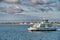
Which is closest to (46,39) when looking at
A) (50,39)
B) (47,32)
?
(50,39)

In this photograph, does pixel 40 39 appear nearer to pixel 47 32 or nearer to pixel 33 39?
pixel 33 39

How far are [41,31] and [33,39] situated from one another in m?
35.5

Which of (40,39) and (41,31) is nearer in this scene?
(40,39)

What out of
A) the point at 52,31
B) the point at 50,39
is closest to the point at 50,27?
the point at 52,31

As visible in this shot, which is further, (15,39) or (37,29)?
(37,29)

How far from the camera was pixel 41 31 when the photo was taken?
13262 cm

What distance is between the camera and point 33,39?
97312 mm

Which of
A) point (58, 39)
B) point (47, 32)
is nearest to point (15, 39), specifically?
point (58, 39)

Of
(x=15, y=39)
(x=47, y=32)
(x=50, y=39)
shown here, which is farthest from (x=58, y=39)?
(x=47, y=32)

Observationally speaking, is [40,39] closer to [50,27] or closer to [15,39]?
[15,39]

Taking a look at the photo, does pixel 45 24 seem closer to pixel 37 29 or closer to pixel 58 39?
pixel 37 29

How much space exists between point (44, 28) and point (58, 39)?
35062 millimetres

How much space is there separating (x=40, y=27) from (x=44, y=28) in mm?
1686

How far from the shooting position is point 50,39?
9869cm
